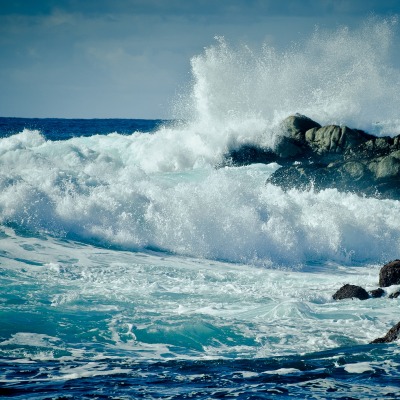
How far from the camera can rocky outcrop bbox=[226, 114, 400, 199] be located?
18.8 m

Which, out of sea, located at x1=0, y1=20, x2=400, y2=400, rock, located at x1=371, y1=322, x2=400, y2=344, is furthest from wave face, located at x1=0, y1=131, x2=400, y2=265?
rock, located at x1=371, y1=322, x2=400, y2=344

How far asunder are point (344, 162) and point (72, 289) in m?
12.3

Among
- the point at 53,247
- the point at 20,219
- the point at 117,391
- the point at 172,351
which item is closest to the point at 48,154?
the point at 20,219

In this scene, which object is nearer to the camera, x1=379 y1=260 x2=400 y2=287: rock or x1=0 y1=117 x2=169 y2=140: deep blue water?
x1=379 y1=260 x2=400 y2=287: rock

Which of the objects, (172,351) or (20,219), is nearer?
(172,351)

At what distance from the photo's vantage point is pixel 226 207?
50.6 ft

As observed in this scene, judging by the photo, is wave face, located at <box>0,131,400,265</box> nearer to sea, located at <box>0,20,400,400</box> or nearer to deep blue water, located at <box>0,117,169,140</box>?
sea, located at <box>0,20,400,400</box>

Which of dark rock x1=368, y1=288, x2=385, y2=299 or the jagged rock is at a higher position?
the jagged rock

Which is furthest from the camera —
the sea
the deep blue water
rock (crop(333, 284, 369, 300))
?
the deep blue water

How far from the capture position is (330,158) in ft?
65.8

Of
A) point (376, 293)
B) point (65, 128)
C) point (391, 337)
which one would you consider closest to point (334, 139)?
point (376, 293)

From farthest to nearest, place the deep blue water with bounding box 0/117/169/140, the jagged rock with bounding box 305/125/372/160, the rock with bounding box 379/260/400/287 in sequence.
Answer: the deep blue water with bounding box 0/117/169/140 < the jagged rock with bounding box 305/125/372/160 < the rock with bounding box 379/260/400/287

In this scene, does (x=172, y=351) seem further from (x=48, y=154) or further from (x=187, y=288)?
(x=48, y=154)

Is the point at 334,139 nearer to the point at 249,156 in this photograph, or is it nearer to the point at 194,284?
the point at 249,156
